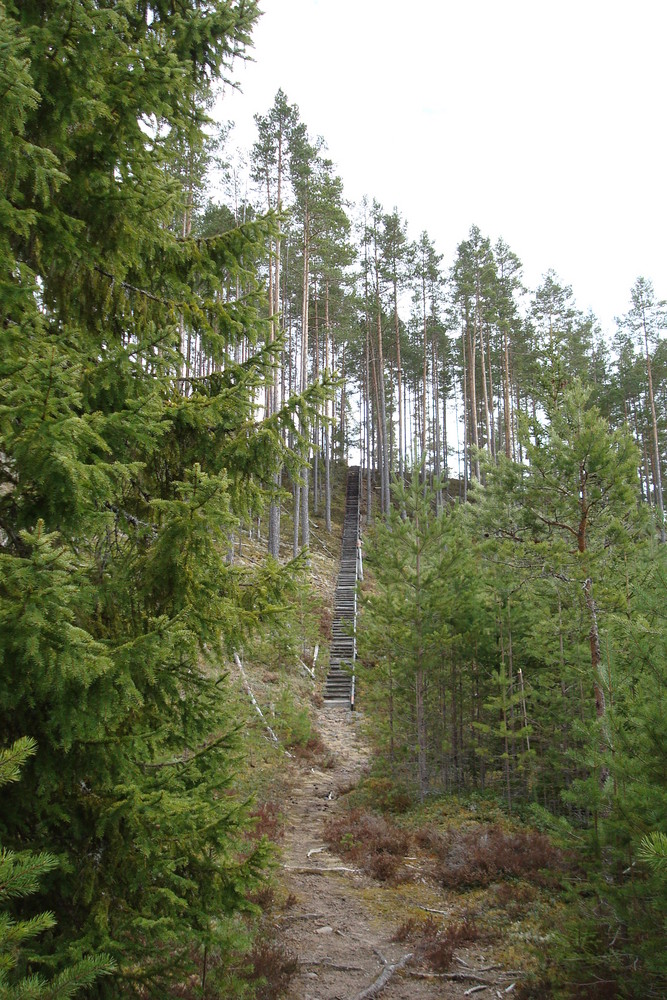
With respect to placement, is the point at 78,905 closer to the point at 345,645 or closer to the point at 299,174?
the point at 345,645

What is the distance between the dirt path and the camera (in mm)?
5668

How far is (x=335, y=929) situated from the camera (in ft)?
22.6

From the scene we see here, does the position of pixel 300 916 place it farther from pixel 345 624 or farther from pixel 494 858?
pixel 345 624

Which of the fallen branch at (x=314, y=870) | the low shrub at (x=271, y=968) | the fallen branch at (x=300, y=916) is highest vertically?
the low shrub at (x=271, y=968)

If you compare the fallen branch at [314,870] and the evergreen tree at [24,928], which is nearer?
the evergreen tree at [24,928]

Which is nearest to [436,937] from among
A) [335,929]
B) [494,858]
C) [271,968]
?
[335,929]

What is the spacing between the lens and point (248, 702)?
1223 centimetres

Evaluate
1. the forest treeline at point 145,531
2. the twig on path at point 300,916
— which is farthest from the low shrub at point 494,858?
the forest treeline at point 145,531

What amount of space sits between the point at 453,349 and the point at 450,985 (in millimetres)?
38428

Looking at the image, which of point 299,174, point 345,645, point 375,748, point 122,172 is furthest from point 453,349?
point 122,172

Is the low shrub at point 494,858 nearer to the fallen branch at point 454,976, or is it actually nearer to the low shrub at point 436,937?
the low shrub at point 436,937

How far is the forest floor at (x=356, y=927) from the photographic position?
5.69m

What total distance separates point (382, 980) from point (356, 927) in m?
1.23

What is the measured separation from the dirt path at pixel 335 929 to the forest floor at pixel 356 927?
10 millimetres
